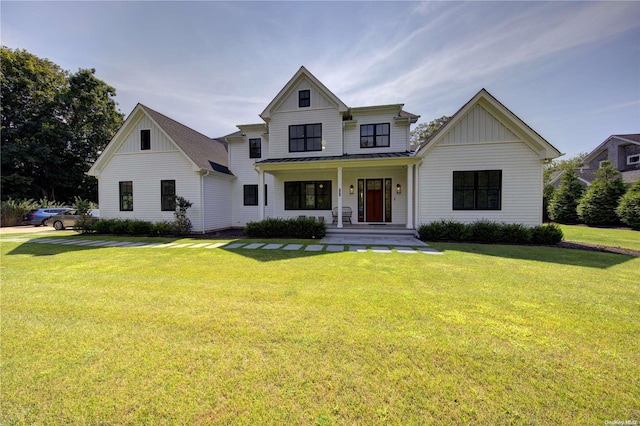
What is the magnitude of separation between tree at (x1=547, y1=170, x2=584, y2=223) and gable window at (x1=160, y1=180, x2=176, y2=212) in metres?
29.0

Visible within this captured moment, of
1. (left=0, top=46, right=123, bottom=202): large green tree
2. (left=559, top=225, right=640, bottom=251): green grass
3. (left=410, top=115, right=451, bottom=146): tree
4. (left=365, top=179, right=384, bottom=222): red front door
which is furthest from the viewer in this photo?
(left=410, top=115, right=451, bottom=146): tree

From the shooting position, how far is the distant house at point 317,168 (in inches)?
456

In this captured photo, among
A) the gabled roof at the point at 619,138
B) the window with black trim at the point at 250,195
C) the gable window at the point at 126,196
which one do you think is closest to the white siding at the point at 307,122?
the window with black trim at the point at 250,195

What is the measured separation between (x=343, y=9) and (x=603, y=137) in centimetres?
3569

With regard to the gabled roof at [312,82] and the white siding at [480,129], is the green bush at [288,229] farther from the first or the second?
the white siding at [480,129]

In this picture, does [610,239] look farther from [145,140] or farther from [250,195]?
[145,140]

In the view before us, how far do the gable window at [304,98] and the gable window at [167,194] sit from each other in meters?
8.37

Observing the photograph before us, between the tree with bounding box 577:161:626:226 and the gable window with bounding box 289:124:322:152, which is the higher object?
the gable window with bounding box 289:124:322:152

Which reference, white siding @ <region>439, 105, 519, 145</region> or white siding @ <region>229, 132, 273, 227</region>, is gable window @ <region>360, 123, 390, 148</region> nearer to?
white siding @ <region>439, 105, 519, 145</region>

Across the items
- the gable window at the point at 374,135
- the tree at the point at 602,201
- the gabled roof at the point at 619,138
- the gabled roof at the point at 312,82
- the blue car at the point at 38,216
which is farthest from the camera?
the gabled roof at the point at 619,138

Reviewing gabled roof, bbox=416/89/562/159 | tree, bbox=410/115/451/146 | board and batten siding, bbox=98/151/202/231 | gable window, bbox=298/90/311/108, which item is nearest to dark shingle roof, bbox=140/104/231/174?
board and batten siding, bbox=98/151/202/231

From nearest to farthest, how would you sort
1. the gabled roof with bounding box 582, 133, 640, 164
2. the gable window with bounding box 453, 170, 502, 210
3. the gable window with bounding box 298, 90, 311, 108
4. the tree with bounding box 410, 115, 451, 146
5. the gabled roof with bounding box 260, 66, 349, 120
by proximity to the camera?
the gable window with bounding box 453, 170, 502, 210
the gabled roof with bounding box 260, 66, 349, 120
the gable window with bounding box 298, 90, 311, 108
the gabled roof with bounding box 582, 133, 640, 164
the tree with bounding box 410, 115, 451, 146

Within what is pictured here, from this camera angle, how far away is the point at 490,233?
1024 centimetres

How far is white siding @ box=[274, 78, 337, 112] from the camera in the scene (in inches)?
534
